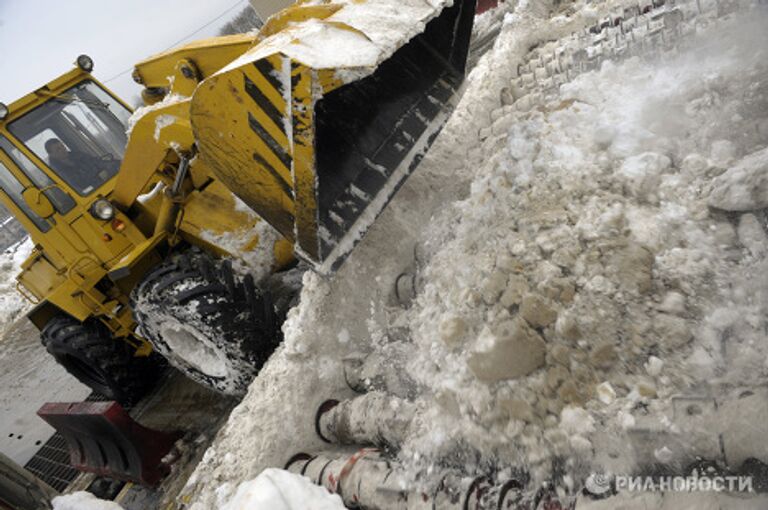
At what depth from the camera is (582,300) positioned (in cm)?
200

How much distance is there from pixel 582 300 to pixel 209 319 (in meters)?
2.45

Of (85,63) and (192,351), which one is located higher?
(85,63)

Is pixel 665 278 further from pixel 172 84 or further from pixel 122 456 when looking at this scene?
pixel 122 456

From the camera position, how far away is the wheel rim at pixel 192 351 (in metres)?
3.62

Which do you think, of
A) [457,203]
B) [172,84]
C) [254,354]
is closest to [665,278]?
[457,203]

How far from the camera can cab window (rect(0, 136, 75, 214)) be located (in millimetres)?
3969

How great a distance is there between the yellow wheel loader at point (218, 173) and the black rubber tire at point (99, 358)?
2 centimetres

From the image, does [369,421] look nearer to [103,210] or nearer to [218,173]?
[218,173]

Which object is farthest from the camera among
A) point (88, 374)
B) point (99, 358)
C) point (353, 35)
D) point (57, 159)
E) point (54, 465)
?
point (54, 465)

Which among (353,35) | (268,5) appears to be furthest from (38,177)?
(268,5)

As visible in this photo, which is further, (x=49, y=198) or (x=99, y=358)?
(x=99, y=358)

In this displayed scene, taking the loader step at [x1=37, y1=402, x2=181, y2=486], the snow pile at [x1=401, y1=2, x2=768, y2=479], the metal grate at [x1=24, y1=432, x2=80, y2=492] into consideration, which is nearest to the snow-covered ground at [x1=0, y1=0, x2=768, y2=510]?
Answer: the snow pile at [x1=401, y1=2, x2=768, y2=479]

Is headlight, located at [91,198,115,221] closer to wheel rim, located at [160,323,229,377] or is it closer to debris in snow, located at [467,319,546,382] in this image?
wheel rim, located at [160,323,229,377]

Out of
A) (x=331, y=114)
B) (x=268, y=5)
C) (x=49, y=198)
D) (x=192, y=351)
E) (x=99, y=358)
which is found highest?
(x=268, y=5)
